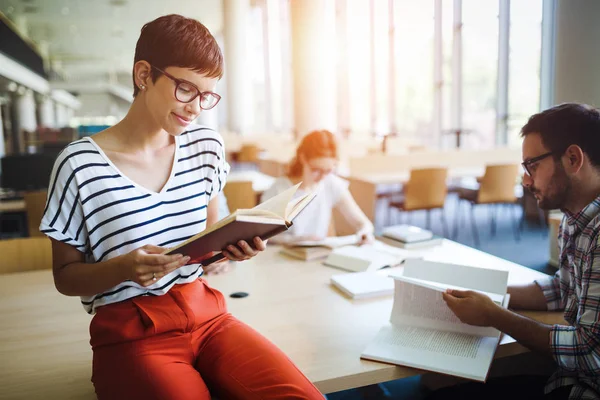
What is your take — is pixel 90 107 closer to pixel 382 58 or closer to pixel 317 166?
pixel 382 58

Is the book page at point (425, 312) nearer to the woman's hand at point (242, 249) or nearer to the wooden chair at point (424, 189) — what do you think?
the woman's hand at point (242, 249)

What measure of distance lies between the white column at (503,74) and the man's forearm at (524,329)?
6.57 metres

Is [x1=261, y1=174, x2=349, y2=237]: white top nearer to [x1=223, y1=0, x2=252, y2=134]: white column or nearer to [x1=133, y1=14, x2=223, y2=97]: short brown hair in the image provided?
[x1=133, y1=14, x2=223, y2=97]: short brown hair

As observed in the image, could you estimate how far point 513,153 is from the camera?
6.68 m

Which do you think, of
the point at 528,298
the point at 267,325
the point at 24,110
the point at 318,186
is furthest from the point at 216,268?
the point at 24,110

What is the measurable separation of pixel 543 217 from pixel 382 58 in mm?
4758

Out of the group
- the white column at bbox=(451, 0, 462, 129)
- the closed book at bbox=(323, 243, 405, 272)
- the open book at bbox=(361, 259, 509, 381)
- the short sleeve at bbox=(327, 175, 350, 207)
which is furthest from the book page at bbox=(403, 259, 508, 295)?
the white column at bbox=(451, 0, 462, 129)

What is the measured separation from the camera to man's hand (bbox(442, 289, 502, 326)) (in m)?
1.32

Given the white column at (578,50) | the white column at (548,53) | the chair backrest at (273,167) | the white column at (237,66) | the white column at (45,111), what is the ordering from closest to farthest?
the white column at (578,50) < the white column at (548,53) < the chair backrest at (273,167) < the white column at (237,66) < the white column at (45,111)

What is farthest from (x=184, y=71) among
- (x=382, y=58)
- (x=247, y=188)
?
(x=382, y=58)

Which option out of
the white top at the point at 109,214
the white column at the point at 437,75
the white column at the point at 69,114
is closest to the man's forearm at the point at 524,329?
the white top at the point at 109,214

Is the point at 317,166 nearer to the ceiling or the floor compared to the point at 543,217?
nearer to the ceiling

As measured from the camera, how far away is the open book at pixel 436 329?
1254mm

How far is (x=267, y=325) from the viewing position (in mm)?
1497
